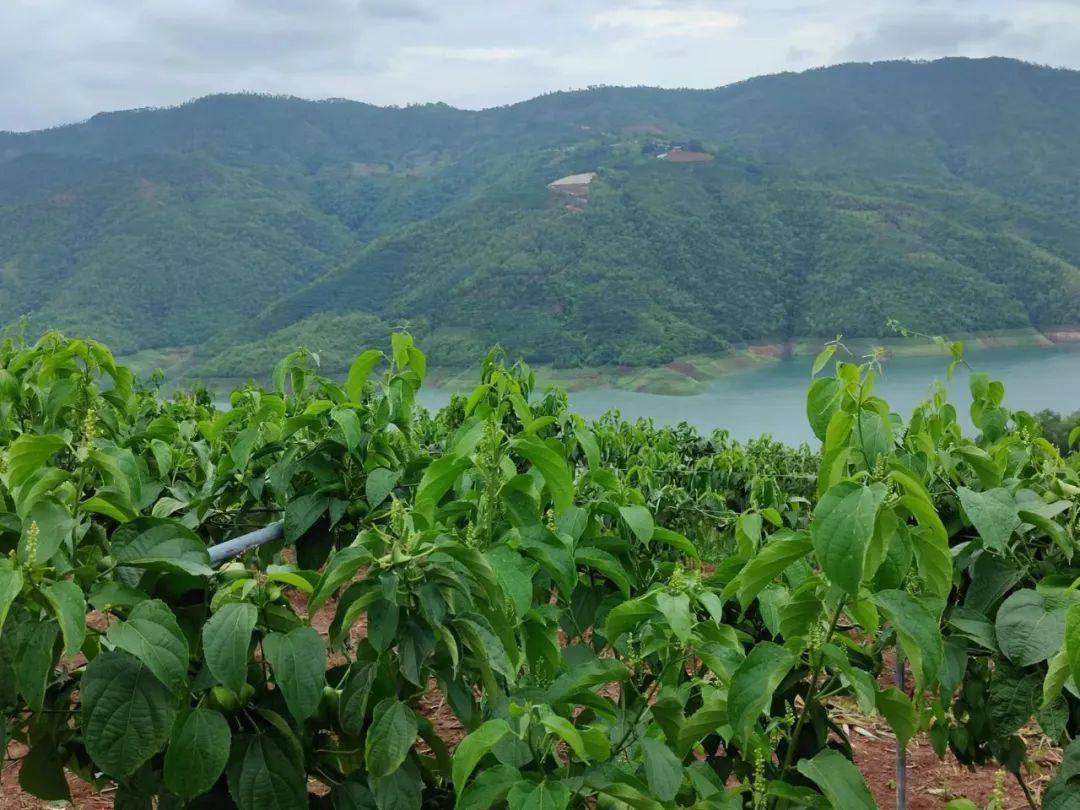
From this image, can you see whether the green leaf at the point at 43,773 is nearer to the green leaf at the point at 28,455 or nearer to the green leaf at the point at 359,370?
the green leaf at the point at 28,455

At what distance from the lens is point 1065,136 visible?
257 feet

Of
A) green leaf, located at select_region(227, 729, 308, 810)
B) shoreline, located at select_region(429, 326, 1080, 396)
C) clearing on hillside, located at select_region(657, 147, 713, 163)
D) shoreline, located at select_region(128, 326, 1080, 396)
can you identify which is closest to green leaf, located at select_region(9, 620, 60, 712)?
green leaf, located at select_region(227, 729, 308, 810)

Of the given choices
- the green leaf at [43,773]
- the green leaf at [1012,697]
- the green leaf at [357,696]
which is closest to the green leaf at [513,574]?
the green leaf at [357,696]

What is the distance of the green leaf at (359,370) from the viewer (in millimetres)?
2105

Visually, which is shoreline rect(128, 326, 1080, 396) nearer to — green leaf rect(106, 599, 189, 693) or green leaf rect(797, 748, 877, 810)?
green leaf rect(797, 748, 877, 810)

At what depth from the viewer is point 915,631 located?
1.22 meters

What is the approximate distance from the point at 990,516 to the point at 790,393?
3428 cm

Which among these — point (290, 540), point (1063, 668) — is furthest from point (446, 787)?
point (1063, 668)

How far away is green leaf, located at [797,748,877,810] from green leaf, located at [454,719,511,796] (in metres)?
0.44

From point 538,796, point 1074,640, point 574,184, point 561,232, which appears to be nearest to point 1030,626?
point 1074,640

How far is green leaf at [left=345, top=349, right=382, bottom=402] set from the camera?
2105mm

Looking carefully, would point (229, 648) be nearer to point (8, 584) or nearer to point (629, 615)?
point (8, 584)

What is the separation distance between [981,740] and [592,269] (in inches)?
1811

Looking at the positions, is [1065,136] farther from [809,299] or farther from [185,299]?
[185,299]
